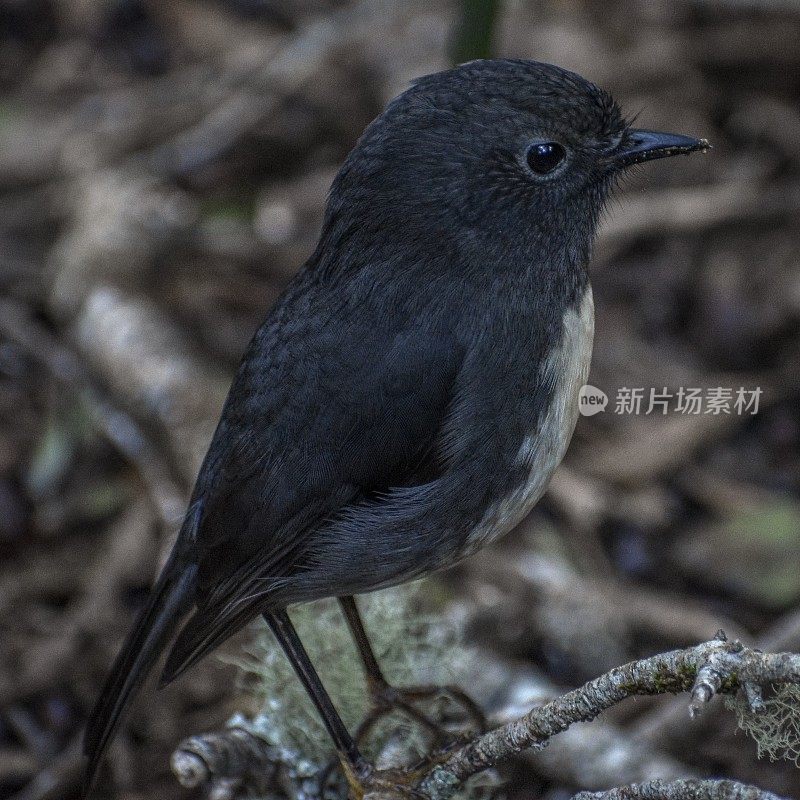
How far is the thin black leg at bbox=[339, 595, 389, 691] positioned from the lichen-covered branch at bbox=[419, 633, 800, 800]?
0.80m

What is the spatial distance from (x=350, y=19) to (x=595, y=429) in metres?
2.48

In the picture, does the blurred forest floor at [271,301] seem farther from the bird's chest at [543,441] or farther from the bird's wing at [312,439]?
→ the bird's wing at [312,439]

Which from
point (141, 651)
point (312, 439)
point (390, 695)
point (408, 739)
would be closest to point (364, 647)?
point (390, 695)

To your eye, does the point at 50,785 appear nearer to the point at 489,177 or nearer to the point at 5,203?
the point at 489,177

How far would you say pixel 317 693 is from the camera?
3.34 metres

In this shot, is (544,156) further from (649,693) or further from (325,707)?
(325,707)

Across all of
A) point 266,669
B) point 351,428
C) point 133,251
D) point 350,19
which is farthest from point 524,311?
point 350,19

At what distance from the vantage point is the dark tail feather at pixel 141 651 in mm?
3260

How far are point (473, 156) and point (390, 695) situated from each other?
1419 millimetres

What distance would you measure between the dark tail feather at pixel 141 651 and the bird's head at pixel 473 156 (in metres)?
0.99

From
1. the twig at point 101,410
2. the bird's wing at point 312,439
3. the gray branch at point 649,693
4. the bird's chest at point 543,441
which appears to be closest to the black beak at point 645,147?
the bird's chest at point 543,441

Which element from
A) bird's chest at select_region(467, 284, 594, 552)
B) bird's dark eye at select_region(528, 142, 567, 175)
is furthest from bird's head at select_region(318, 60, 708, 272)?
bird's chest at select_region(467, 284, 594, 552)

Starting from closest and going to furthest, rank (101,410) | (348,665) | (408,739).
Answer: (408,739), (348,665), (101,410)

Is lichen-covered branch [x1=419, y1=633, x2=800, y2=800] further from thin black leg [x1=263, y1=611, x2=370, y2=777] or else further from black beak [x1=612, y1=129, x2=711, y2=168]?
black beak [x1=612, y1=129, x2=711, y2=168]
